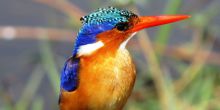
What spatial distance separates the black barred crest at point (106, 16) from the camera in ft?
1.94

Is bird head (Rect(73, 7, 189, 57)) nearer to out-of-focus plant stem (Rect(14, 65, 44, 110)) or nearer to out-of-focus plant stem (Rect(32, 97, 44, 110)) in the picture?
out-of-focus plant stem (Rect(32, 97, 44, 110))

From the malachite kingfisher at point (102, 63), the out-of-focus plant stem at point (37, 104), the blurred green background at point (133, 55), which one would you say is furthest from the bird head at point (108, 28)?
the out-of-focus plant stem at point (37, 104)

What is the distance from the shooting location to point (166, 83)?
6.64 ft

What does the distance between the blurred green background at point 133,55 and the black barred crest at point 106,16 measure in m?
1.39

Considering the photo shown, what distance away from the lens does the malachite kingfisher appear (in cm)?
58

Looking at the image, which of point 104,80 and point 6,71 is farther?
point 6,71

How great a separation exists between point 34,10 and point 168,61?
100 cm

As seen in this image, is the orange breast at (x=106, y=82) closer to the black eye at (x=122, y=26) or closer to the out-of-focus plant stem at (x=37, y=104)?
the black eye at (x=122, y=26)

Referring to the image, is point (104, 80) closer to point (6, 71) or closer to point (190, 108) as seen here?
point (190, 108)

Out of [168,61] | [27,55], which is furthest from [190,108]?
[27,55]

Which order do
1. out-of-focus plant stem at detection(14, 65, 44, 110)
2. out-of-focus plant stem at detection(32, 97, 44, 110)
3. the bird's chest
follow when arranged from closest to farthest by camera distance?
the bird's chest, out-of-focus plant stem at detection(32, 97, 44, 110), out-of-focus plant stem at detection(14, 65, 44, 110)

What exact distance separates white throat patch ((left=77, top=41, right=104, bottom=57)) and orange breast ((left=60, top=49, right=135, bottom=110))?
0.01 m

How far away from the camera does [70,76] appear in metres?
0.60

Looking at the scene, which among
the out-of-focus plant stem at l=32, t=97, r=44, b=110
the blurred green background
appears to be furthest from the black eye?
the out-of-focus plant stem at l=32, t=97, r=44, b=110
